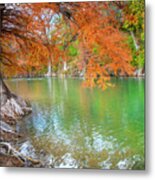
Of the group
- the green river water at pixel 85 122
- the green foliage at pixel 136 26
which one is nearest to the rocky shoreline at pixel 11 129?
the green river water at pixel 85 122

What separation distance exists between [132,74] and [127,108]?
0.54ft

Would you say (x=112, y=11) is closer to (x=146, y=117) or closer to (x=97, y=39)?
(x=97, y=39)

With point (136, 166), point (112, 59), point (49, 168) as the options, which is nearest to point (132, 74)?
point (112, 59)

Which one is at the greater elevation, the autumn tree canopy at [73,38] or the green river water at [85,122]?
the autumn tree canopy at [73,38]

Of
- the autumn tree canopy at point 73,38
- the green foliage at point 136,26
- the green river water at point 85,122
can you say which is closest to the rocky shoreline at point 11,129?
the green river water at point 85,122

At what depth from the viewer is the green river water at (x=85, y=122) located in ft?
6.50

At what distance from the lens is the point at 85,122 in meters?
2.02

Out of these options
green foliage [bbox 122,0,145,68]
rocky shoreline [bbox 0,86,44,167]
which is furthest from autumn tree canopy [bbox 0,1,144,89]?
rocky shoreline [bbox 0,86,44,167]

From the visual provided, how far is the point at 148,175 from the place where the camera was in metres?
2.00

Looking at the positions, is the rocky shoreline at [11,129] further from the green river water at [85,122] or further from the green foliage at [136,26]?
the green foliage at [136,26]

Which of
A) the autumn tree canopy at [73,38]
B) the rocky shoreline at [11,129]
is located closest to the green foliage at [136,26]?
the autumn tree canopy at [73,38]

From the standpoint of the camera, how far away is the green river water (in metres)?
1.98

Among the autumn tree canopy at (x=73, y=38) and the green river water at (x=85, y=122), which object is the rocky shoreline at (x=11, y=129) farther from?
the autumn tree canopy at (x=73, y=38)

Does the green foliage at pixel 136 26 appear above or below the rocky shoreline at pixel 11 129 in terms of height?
above
